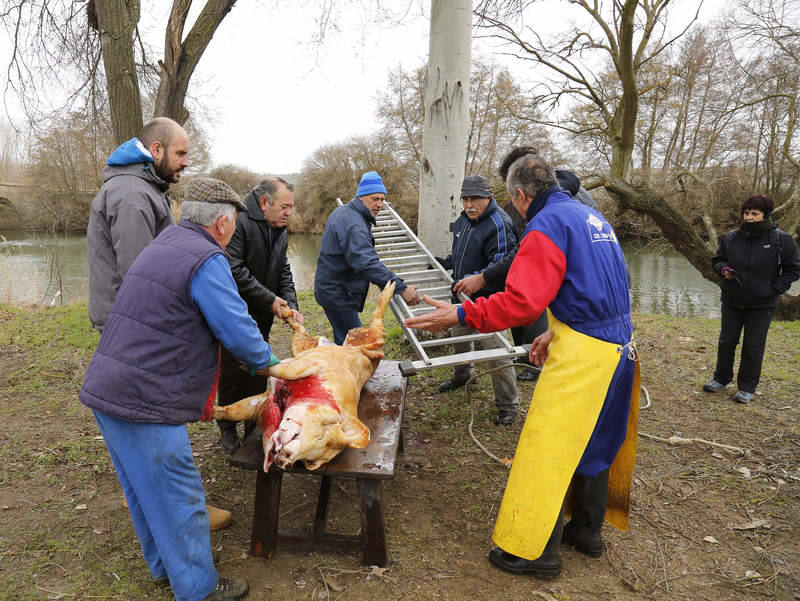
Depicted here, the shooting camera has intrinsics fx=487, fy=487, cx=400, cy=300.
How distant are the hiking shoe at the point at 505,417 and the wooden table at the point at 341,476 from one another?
169 cm

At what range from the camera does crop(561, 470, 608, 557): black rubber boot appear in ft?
8.52

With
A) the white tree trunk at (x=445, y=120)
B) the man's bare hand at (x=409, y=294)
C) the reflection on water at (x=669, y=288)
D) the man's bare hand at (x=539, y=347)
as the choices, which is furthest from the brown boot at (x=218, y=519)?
the reflection on water at (x=669, y=288)

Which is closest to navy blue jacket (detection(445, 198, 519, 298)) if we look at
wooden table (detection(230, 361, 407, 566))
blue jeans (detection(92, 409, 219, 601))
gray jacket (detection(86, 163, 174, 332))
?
wooden table (detection(230, 361, 407, 566))

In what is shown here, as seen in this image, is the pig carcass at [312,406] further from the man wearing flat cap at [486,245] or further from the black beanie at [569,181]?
the black beanie at [569,181]

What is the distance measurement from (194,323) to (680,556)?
2.80m

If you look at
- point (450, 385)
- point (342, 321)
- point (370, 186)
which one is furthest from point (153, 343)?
point (450, 385)

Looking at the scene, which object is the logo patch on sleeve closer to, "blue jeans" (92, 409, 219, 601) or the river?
"blue jeans" (92, 409, 219, 601)

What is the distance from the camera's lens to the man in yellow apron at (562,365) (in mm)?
2326

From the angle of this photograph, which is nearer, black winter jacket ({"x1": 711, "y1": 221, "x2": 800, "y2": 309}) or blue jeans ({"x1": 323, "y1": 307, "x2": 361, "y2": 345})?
blue jeans ({"x1": 323, "y1": 307, "x2": 361, "y2": 345})

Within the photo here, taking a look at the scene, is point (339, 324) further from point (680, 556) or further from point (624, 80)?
point (624, 80)

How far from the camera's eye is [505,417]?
4211 mm

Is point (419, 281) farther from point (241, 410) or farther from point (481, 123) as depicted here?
point (481, 123)

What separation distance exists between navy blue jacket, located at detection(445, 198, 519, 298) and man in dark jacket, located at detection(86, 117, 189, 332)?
8.17 feet

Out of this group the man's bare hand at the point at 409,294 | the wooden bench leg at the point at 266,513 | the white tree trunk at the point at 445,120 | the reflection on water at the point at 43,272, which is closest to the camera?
the wooden bench leg at the point at 266,513
